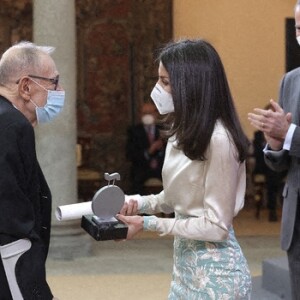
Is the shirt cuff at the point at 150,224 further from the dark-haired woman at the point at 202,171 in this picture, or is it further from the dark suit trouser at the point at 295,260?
the dark suit trouser at the point at 295,260

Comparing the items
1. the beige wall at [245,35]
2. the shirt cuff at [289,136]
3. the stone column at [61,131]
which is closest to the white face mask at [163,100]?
the shirt cuff at [289,136]

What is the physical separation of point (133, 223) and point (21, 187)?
48 centimetres

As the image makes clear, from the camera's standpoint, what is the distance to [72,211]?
3064 millimetres

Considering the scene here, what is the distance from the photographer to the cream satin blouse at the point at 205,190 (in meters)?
2.96

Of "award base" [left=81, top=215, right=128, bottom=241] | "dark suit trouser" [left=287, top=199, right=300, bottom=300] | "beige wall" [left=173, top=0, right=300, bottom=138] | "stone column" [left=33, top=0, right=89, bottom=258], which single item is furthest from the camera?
"beige wall" [left=173, top=0, right=300, bottom=138]

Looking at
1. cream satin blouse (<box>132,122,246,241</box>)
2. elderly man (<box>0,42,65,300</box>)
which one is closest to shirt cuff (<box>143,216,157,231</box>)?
cream satin blouse (<box>132,122,246,241</box>)

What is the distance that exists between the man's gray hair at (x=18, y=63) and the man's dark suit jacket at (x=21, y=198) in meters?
0.13

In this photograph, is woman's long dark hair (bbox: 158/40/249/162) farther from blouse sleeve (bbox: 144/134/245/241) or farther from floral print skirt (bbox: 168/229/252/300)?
floral print skirt (bbox: 168/229/252/300)

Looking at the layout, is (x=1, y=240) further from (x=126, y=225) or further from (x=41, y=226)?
(x=126, y=225)

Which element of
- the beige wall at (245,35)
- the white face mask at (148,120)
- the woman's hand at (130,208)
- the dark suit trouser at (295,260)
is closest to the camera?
the woman's hand at (130,208)

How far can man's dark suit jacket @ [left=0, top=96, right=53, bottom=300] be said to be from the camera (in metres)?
2.72

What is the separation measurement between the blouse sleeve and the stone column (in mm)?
5772

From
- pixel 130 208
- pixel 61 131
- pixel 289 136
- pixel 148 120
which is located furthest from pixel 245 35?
pixel 130 208

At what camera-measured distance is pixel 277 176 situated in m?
12.0
